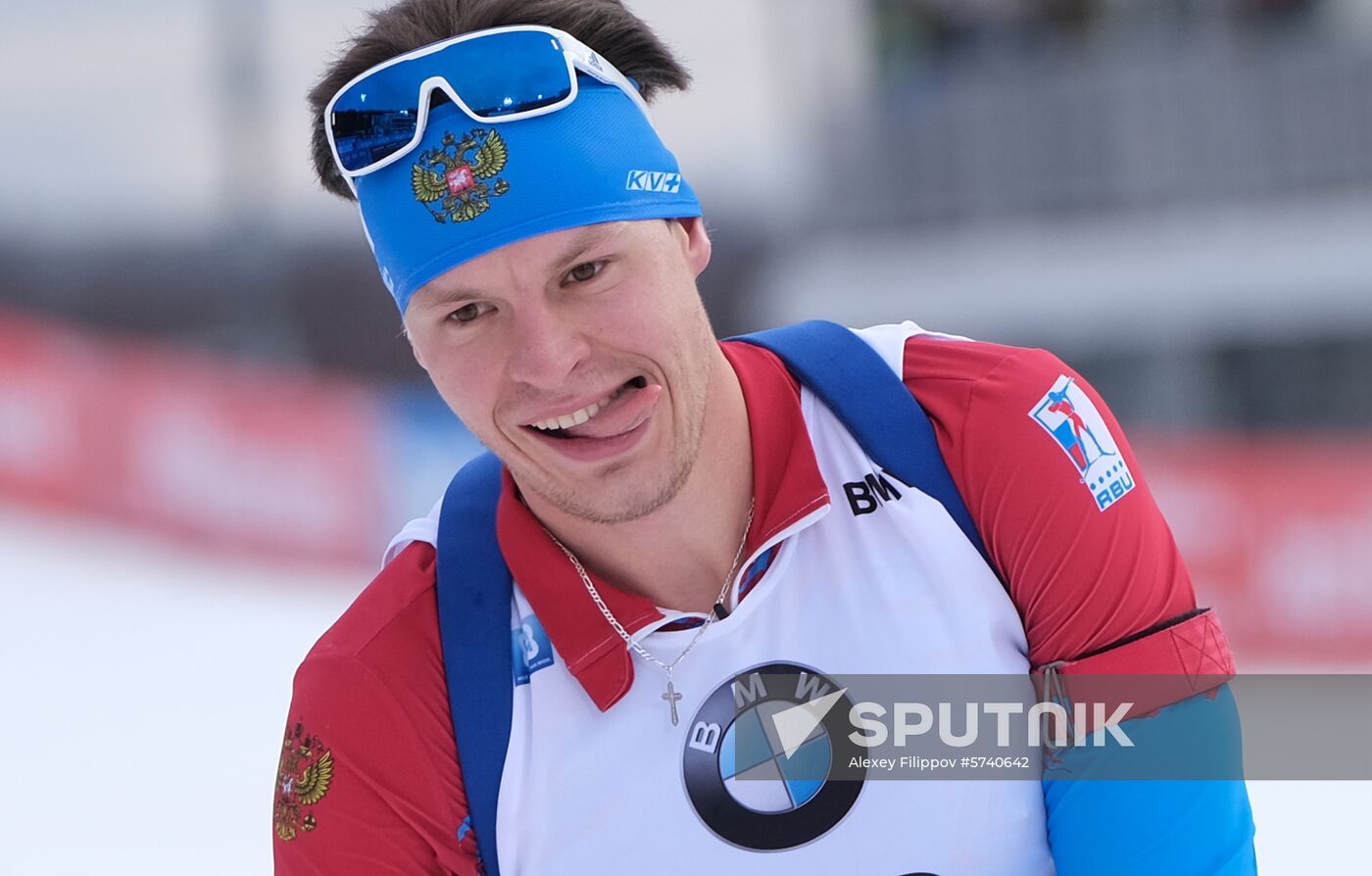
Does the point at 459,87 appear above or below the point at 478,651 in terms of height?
above

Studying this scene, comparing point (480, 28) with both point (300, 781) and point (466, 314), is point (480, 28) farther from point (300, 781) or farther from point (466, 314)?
point (300, 781)

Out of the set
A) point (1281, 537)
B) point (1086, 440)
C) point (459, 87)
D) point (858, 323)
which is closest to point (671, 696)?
point (1086, 440)

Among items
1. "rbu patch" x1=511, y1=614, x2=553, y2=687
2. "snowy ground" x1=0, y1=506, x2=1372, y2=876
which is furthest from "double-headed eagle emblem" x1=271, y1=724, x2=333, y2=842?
"snowy ground" x1=0, y1=506, x2=1372, y2=876

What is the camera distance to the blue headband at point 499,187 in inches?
69.9

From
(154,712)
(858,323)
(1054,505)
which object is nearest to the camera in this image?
(1054,505)

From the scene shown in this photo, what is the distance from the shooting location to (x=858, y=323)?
11781 millimetres

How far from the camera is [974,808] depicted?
5.75 feet

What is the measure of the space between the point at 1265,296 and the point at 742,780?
9.87 metres

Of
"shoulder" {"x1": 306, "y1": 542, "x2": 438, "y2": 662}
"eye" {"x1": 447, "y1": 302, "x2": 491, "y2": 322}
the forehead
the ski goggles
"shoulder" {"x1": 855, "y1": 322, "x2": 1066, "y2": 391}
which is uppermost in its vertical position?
the ski goggles

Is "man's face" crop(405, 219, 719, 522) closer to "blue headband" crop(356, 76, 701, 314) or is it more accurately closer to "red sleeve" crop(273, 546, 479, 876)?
"blue headband" crop(356, 76, 701, 314)

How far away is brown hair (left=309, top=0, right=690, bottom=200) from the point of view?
1848 mm

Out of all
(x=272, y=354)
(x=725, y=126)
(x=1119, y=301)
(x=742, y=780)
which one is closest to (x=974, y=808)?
(x=742, y=780)

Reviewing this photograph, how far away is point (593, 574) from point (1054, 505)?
58 centimetres

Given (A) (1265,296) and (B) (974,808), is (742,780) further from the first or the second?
(A) (1265,296)
